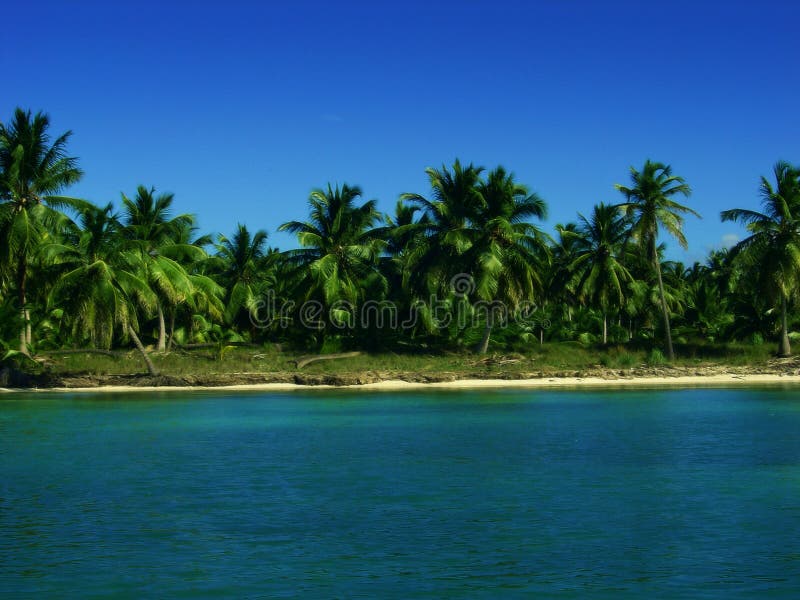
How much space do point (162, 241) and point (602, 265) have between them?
24.2 meters

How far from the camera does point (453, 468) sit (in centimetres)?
1677

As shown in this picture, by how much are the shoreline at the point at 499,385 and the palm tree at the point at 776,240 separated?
4.40m

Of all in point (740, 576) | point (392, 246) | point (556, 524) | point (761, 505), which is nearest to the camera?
point (740, 576)

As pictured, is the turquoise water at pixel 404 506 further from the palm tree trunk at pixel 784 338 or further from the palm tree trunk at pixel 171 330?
the palm tree trunk at pixel 171 330

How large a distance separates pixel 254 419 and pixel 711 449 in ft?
43.2

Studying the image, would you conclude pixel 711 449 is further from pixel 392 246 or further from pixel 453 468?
pixel 392 246

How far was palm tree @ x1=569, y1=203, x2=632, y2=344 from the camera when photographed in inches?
1882

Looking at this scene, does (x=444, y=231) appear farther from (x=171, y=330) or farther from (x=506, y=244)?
(x=171, y=330)

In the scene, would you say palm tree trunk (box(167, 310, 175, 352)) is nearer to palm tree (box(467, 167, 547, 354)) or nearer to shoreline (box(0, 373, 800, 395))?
shoreline (box(0, 373, 800, 395))

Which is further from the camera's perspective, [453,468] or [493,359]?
[493,359]

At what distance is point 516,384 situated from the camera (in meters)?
37.9

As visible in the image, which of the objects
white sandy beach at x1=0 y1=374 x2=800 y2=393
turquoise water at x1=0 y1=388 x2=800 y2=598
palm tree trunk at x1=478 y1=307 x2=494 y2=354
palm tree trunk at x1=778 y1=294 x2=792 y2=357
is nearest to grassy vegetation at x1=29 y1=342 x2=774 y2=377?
palm tree trunk at x1=778 y1=294 x2=792 y2=357

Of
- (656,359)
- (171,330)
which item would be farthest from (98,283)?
(656,359)

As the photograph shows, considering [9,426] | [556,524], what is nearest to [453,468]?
[556,524]
